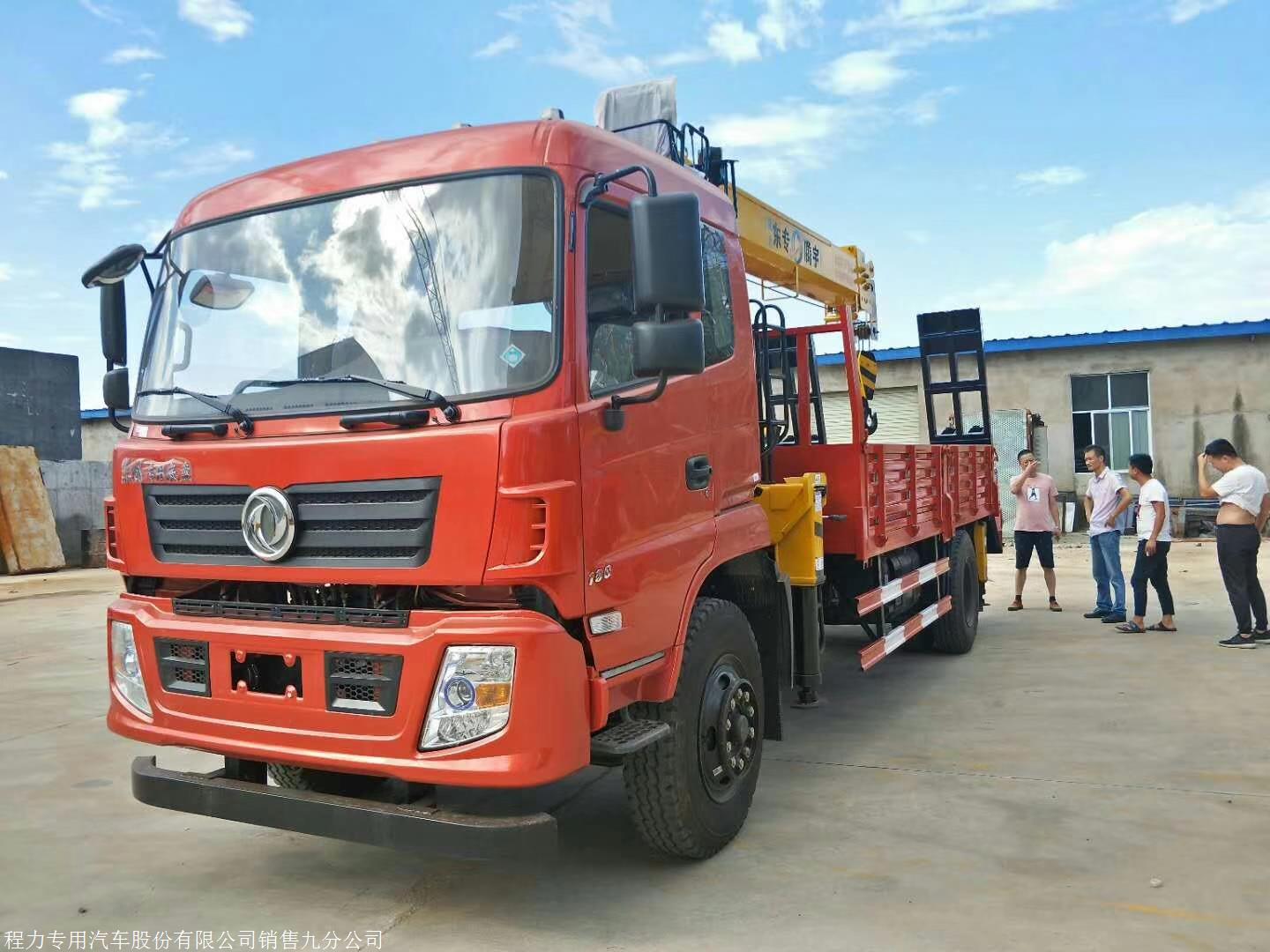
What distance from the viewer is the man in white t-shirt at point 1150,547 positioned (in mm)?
8625

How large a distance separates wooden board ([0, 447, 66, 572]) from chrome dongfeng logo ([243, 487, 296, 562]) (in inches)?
638

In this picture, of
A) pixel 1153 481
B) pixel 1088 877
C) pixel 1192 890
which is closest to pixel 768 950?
pixel 1088 877

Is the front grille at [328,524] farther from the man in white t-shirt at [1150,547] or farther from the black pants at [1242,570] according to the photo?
the man in white t-shirt at [1150,547]

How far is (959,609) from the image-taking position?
26.3 ft

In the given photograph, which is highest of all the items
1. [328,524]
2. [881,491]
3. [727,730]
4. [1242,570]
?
[328,524]

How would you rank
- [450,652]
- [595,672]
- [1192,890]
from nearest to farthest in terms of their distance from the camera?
[450,652] → [595,672] → [1192,890]

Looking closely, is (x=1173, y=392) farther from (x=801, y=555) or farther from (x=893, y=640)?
(x=801, y=555)

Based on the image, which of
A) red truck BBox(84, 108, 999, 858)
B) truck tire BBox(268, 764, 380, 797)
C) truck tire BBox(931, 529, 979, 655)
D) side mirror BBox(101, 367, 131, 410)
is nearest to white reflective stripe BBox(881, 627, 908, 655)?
truck tire BBox(931, 529, 979, 655)

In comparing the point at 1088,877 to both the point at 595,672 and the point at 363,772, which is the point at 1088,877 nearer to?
the point at 595,672

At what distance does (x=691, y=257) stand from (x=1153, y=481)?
292 inches

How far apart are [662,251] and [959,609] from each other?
578 centimetres

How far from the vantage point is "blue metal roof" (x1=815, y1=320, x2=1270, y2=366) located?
2012cm

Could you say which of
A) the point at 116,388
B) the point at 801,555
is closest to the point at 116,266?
the point at 116,388

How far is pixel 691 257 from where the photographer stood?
10.1ft
